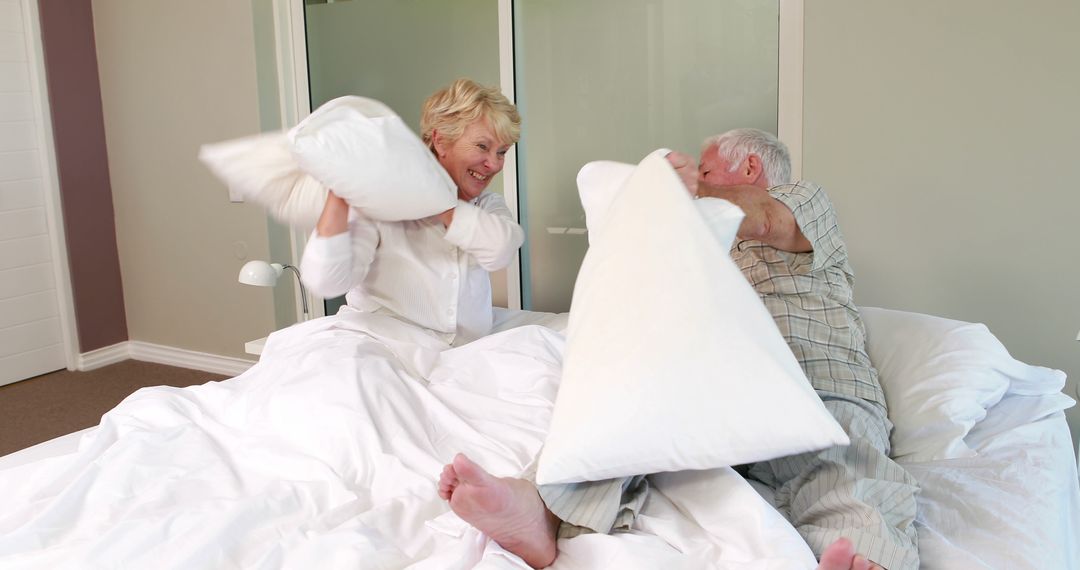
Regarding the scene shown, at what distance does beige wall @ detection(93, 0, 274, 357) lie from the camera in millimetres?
3984

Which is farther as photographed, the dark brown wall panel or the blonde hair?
the dark brown wall panel

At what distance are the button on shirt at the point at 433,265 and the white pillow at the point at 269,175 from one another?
146mm

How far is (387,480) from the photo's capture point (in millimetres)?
1502

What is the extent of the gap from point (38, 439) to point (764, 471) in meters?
→ 2.98

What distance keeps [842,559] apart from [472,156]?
1.41 m

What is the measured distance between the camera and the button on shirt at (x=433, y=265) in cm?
218

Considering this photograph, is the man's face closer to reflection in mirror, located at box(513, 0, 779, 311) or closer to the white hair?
the white hair

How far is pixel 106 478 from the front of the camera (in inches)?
58.4

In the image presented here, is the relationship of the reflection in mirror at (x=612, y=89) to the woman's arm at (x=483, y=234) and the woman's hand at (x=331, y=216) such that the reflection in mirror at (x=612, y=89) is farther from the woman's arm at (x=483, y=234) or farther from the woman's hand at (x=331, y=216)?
Result: the woman's hand at (x=331, y=216)

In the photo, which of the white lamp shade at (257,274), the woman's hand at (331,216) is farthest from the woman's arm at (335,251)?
the white lamp shade at (257,274)

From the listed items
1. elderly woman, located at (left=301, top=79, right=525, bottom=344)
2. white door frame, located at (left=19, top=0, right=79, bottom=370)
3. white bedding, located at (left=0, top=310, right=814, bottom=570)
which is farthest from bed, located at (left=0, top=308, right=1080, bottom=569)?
white door frame, located at (left=19, top=0, right=79, bottom=370)

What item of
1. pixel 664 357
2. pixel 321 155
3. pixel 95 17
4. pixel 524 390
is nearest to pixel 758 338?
pixel 664 357

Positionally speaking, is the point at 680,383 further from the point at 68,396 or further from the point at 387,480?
the point at 68,396

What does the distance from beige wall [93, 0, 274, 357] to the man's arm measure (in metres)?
2.80
